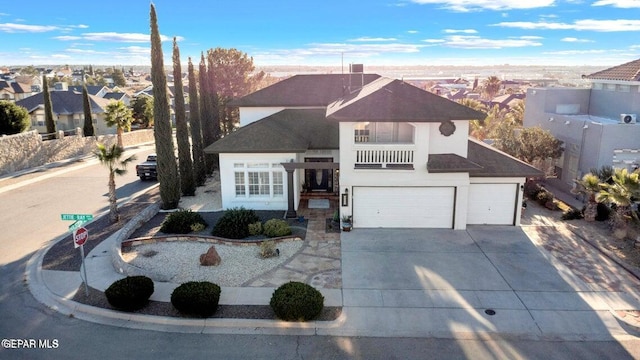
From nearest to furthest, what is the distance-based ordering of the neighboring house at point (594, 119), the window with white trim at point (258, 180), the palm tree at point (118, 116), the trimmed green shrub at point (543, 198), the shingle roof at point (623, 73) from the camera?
1. the window with white trim at point (258, 180)
2. the neighboring house at point (594, 119)
3. the trimmed green shrub at point (543, 198)
4. the shingle roof at point (623, 73)
5. the palm tree at point (118, 116)

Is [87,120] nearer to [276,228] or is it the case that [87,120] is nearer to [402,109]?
[276,228]

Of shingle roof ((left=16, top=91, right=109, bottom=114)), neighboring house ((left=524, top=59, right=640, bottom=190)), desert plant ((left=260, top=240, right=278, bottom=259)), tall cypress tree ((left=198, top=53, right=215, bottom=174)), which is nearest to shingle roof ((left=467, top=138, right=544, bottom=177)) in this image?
neighboring house ((left=524, top=59, right=640, bottom=190))

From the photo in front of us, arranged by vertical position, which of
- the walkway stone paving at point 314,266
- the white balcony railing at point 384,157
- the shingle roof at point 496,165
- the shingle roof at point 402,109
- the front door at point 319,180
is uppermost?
the shingle roof at point 402,109

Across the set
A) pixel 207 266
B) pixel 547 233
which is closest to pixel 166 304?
pixel 207 266

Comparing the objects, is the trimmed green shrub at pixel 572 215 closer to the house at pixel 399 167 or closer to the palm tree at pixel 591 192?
the palm tree at pixel 591 192

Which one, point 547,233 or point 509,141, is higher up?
point 509,141

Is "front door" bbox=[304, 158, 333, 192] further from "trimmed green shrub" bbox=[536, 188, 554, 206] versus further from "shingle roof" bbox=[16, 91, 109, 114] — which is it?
"shingle roof" bbox=[16, 91, 109, 114]

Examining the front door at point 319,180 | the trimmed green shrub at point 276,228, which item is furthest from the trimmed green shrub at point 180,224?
the front door at point 319,180

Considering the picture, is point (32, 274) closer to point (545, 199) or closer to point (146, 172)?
point (146, 172)
